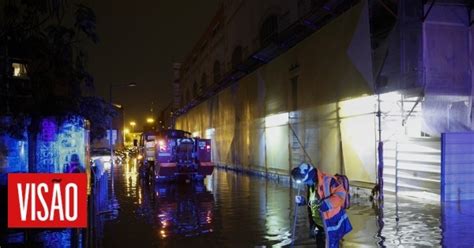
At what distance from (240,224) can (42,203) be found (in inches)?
285

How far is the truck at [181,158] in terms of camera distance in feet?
81.7

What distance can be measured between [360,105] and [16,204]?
43.8ft

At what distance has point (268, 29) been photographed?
29625 millimetres

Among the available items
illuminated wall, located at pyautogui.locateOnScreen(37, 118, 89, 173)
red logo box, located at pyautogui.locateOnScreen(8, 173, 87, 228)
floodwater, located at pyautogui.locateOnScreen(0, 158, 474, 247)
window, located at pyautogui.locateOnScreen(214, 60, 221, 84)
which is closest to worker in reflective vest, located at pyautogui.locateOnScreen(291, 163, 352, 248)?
floodwater, located at pyautogui.locateOnScreen(0, 158, 474, 247)

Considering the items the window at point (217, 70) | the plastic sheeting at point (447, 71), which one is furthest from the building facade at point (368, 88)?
the window at point (217, 70)

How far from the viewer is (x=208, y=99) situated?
4731 centimetres

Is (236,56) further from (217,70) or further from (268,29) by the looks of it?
(268,29)

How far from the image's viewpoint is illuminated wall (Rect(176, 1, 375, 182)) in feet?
56.1

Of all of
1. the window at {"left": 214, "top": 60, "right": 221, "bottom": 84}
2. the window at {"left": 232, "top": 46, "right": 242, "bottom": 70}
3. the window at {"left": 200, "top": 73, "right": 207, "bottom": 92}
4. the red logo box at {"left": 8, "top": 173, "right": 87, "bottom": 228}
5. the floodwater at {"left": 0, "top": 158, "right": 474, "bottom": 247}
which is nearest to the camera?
the red logo box at {"left": 8, "top": 173, "right": 87, "bottom": 228}

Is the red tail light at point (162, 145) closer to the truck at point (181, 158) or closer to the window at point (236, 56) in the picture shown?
the truck at point (181, 158)

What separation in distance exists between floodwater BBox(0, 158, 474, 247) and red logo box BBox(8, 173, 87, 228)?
13.5ft

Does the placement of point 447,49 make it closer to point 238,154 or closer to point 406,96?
point 406,96

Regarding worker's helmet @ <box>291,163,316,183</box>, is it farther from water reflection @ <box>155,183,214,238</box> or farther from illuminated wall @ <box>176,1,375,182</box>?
illuminated wall @ <box>176,1,375,182</box>

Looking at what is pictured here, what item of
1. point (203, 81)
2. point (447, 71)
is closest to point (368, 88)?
point (447, 71)
